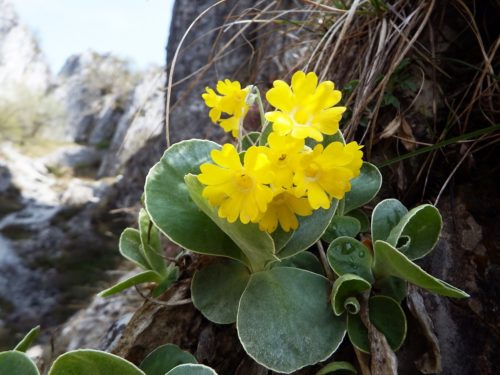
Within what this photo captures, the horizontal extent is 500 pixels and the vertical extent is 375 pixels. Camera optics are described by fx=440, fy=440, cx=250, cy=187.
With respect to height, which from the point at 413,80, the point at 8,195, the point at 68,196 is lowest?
the point at 68,196

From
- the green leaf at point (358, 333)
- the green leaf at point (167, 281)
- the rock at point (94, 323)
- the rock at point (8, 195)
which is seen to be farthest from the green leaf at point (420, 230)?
the rock at point (8, 195)

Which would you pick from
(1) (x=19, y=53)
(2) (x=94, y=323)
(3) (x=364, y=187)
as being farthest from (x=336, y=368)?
(1) (x=19, y=53)

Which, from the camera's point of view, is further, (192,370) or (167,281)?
(167,281)

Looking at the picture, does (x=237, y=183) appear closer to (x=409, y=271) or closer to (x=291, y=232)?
(x=291, y=232)

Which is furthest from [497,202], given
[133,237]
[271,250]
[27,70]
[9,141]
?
[27,70]

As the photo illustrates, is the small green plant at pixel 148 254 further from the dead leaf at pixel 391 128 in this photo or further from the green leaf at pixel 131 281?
the dead leaf at pixel 391 128

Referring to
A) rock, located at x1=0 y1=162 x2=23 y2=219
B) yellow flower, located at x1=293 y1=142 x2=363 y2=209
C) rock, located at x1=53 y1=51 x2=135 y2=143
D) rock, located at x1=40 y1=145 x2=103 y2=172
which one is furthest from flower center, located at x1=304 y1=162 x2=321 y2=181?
rock, located at x1=53 y1=51 x2=135 y2=143
